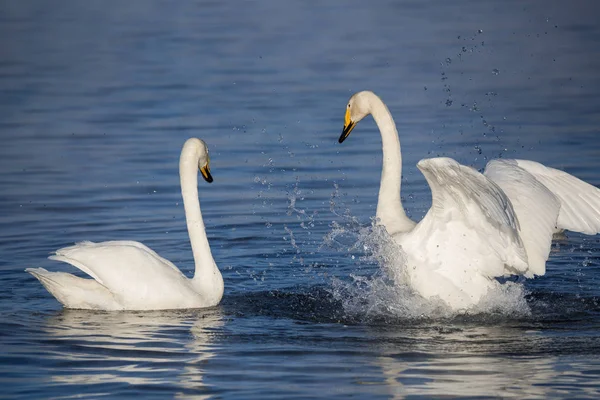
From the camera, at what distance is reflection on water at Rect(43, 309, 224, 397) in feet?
26.4

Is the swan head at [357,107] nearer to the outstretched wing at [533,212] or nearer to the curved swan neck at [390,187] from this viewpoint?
the curved swan neck at [390,187]

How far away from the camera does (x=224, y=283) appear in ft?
36.1

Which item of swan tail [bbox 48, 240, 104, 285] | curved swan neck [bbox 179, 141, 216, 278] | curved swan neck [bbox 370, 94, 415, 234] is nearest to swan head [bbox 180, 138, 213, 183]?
curved swan neck [bbox 179, 141, 216, 278]

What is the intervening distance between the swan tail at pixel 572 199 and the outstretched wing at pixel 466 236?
105 cm

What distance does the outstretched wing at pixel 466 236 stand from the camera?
9.17 m

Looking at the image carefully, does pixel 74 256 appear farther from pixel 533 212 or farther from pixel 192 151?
pixel 533 212

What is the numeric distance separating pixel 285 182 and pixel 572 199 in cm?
499

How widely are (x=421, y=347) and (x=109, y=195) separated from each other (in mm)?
6747

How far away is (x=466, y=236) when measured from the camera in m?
9.57

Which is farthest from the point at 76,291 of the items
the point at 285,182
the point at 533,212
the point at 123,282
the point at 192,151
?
the point at 285,182

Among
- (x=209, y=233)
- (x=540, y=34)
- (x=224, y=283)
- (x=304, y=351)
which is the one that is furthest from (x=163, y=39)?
(x=304, y=351)

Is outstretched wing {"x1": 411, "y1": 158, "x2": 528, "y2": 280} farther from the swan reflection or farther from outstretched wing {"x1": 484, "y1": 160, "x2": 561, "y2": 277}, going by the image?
the swan reflection

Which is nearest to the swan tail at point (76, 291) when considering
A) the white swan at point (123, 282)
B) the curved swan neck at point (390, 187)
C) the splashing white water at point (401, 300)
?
the white swan at point (123, 282)

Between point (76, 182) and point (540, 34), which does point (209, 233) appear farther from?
point (540, 34)
